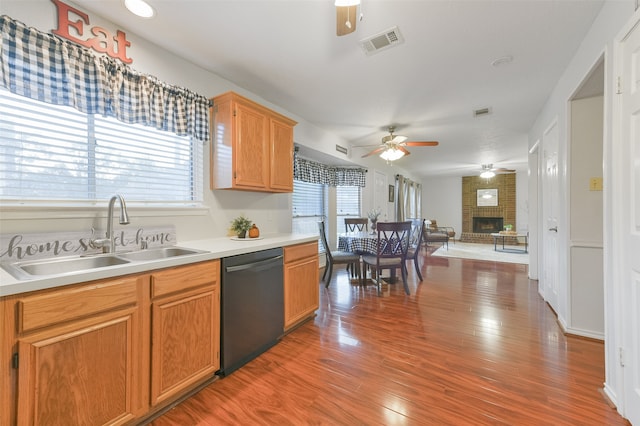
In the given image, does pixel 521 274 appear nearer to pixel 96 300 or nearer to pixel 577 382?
pixel 577 382

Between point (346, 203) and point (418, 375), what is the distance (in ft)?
13.8

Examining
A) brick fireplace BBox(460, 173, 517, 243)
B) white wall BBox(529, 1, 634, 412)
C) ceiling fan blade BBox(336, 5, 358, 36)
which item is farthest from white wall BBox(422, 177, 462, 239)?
ceiling fan blade BBox(336, 5, 358, 36)

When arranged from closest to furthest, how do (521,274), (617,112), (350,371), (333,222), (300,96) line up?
(617,112)
(350,371)
(300,96)
(521,274)
(333,222)

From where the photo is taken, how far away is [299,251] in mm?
2586

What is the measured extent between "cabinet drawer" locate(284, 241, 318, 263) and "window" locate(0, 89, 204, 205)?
100 cm

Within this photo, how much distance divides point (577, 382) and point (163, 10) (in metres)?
Answer: 3.71

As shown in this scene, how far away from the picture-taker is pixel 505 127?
427 cm

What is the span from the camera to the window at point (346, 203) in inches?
227

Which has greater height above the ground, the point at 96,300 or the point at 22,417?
the point at 96,300

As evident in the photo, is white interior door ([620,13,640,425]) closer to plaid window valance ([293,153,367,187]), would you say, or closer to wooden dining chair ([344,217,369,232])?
plaid window valance ([293,153,367,187])

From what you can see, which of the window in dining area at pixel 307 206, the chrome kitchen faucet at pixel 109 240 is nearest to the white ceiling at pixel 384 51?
the chrome kitchen faucet at pixel 109 240

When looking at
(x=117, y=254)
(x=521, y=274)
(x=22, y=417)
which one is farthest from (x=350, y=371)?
(x=521, y=274)

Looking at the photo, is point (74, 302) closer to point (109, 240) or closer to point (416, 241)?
point (109, 240)

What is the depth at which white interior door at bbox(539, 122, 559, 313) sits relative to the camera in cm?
284
